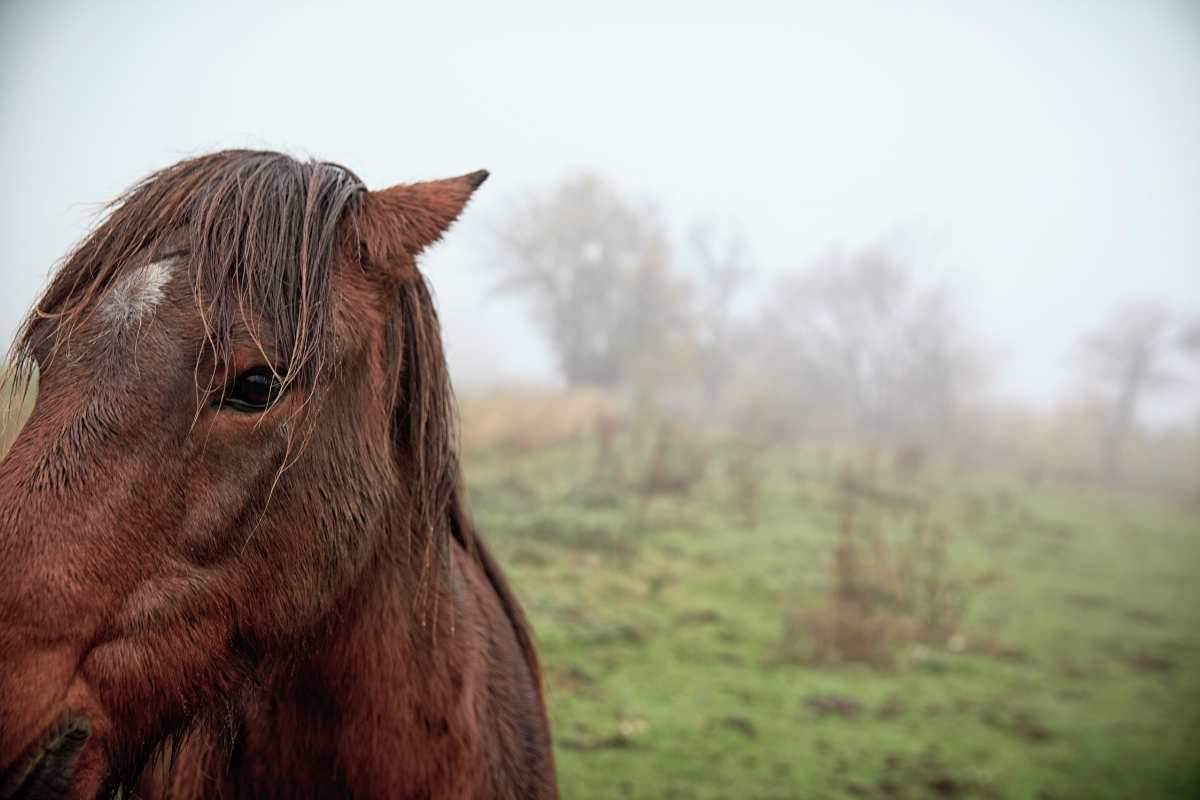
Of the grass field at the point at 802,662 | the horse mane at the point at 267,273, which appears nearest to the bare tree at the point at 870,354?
the grass field at the point at 802,662

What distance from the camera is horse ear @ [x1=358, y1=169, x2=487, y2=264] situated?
1.38m

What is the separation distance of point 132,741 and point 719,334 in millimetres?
13143

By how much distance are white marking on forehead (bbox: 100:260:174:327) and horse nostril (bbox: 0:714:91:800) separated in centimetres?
56

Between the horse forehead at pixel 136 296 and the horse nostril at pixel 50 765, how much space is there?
0.55 m

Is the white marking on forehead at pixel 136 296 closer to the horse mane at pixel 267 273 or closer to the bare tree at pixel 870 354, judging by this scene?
the horse mane at pixel 267 273

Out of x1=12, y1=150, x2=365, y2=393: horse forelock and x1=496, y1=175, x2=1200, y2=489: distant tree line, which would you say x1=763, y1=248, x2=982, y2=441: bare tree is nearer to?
x1=496, y1=175, x2=1200, y2=489: distant tree line

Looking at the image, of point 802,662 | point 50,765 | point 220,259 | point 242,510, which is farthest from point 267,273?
point 802,662

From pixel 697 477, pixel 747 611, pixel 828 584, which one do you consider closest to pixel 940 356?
pixel 697 477

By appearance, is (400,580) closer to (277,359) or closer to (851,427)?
(277,359)

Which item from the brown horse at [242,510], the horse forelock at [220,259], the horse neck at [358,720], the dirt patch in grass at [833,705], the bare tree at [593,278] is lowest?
the dirt patch in grass at [833,705]

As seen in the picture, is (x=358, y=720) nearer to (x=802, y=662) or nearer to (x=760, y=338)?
(x=802, y=662)

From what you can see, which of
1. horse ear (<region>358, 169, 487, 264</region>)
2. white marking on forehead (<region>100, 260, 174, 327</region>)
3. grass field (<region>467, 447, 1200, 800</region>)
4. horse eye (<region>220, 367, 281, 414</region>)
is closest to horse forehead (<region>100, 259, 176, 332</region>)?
white marking on forehead (<region>100, 260, 174, 327</region>)

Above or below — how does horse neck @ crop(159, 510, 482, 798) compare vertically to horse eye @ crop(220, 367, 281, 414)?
below

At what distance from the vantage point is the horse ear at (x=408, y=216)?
1.38 m
